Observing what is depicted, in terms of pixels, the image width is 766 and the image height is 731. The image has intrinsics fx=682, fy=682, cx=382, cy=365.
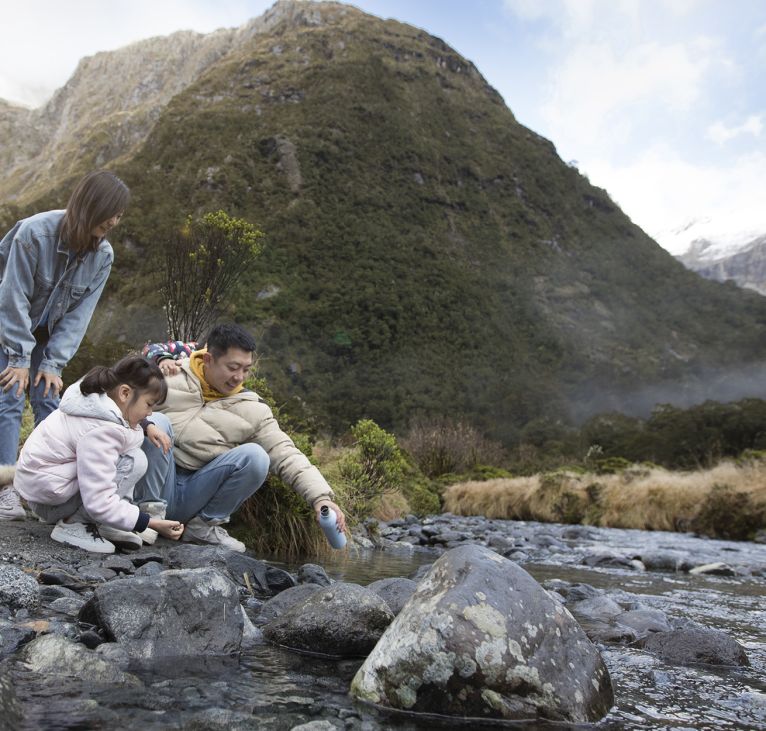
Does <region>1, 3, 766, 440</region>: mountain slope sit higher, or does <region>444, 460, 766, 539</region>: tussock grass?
<region>1, 3, 766, 440</region>: mountain slope

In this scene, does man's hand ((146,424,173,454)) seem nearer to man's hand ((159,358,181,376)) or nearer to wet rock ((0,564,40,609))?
man's hand ((159,358,181,376))

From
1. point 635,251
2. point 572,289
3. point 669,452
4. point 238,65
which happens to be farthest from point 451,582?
point 238,65

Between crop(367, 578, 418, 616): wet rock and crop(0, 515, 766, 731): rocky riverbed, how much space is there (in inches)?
0.6

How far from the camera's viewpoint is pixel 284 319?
2248 inches

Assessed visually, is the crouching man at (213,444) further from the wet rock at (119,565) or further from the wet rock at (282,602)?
the wet rock at (282,602)

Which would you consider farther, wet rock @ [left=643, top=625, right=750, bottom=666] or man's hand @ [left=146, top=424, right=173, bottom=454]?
man's hand @ [left=146, top=424, right=173, bottom=454]

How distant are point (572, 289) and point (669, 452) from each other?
2322 inches

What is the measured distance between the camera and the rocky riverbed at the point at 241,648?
1875 millimetres

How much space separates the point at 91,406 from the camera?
10.5 feet

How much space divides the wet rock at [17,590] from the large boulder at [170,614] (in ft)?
0.89

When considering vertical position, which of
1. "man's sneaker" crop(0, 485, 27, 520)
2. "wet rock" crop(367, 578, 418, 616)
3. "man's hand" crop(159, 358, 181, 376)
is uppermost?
"man's hand" crop(159, 358, 181, 376)

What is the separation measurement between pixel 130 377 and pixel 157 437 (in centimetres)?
45

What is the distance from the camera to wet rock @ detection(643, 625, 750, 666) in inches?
115

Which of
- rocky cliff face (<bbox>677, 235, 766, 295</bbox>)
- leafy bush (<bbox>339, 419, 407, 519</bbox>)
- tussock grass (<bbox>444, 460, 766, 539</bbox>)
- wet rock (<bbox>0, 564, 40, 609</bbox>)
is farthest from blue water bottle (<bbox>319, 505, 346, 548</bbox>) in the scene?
rocky cliff face (<bbox>677, 235, 766, 295</bbox>)
